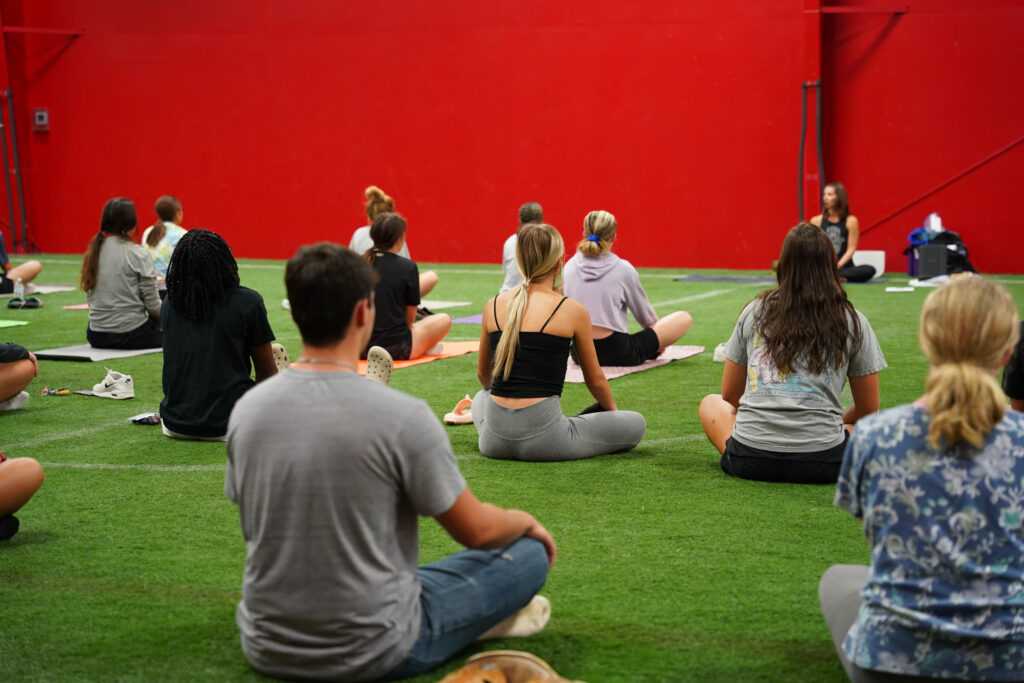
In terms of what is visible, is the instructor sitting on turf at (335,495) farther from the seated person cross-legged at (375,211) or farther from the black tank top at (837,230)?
the black tank top at (837,230)

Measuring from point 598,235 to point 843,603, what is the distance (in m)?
4.52

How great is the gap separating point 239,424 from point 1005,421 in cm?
155

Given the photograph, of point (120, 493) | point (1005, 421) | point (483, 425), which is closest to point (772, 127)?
point (483, 425)

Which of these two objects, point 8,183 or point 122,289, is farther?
point 8,183

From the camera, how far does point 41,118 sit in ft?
58.2

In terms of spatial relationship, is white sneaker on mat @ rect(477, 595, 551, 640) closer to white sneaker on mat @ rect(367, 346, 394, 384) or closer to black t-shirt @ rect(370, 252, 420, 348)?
white sneaker on mat @ rect(367, 346, 394, 384)

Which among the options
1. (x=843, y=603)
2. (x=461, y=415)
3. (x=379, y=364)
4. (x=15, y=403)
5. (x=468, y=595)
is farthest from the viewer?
(x=15, y=403)

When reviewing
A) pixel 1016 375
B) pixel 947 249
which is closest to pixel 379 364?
pixel 1016 375

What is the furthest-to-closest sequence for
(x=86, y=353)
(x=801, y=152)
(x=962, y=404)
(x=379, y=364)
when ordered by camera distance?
(x=801, y=152) < (x=86, y=353) < (x=379, y=364) < (x=962, y=404)

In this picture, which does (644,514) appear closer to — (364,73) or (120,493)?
(120,493)

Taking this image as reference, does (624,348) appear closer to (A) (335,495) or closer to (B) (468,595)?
(B) (468,595)

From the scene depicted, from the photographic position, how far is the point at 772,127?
46.6 feet

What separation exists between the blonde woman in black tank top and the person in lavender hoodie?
207cm

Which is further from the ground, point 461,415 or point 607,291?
point 607,291
